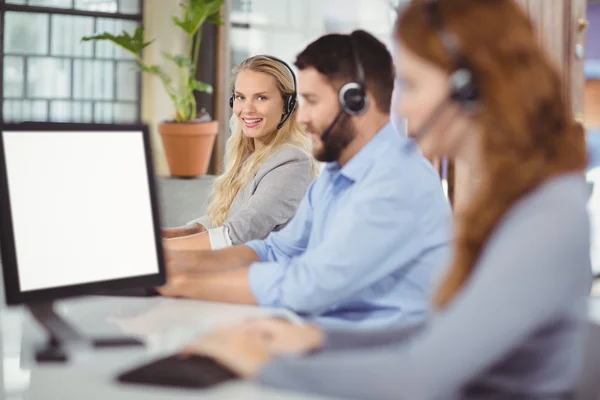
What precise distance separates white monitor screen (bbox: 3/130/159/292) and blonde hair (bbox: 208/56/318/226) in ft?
4.39

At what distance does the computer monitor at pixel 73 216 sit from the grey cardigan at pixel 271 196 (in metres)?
1.09

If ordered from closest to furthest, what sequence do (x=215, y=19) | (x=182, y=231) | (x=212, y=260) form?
(x=212, y=260)
(x=182, y=231)
(x=215, y=19)

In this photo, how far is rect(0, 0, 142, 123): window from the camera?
5938mm

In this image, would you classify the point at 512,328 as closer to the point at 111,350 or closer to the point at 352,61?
the point at 111,350

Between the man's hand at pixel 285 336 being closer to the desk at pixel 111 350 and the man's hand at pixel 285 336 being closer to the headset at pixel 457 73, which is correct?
the desk at pixel 111 350

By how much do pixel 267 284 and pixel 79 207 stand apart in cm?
47

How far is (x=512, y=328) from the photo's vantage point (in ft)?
3.05

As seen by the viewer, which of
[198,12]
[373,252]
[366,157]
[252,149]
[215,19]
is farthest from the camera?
[215,19]

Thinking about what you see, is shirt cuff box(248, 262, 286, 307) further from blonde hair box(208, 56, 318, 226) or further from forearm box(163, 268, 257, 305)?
blonde hair box(208, 56, 318, 226)

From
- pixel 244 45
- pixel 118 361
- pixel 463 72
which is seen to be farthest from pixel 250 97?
pixel 244 45

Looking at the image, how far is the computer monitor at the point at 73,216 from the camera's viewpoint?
1.39m

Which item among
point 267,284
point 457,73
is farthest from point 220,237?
point 457,73

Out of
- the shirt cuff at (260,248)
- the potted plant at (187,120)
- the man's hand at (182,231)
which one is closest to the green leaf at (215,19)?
the potted plant at (187,120)

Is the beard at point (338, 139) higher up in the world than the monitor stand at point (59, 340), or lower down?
higher up
